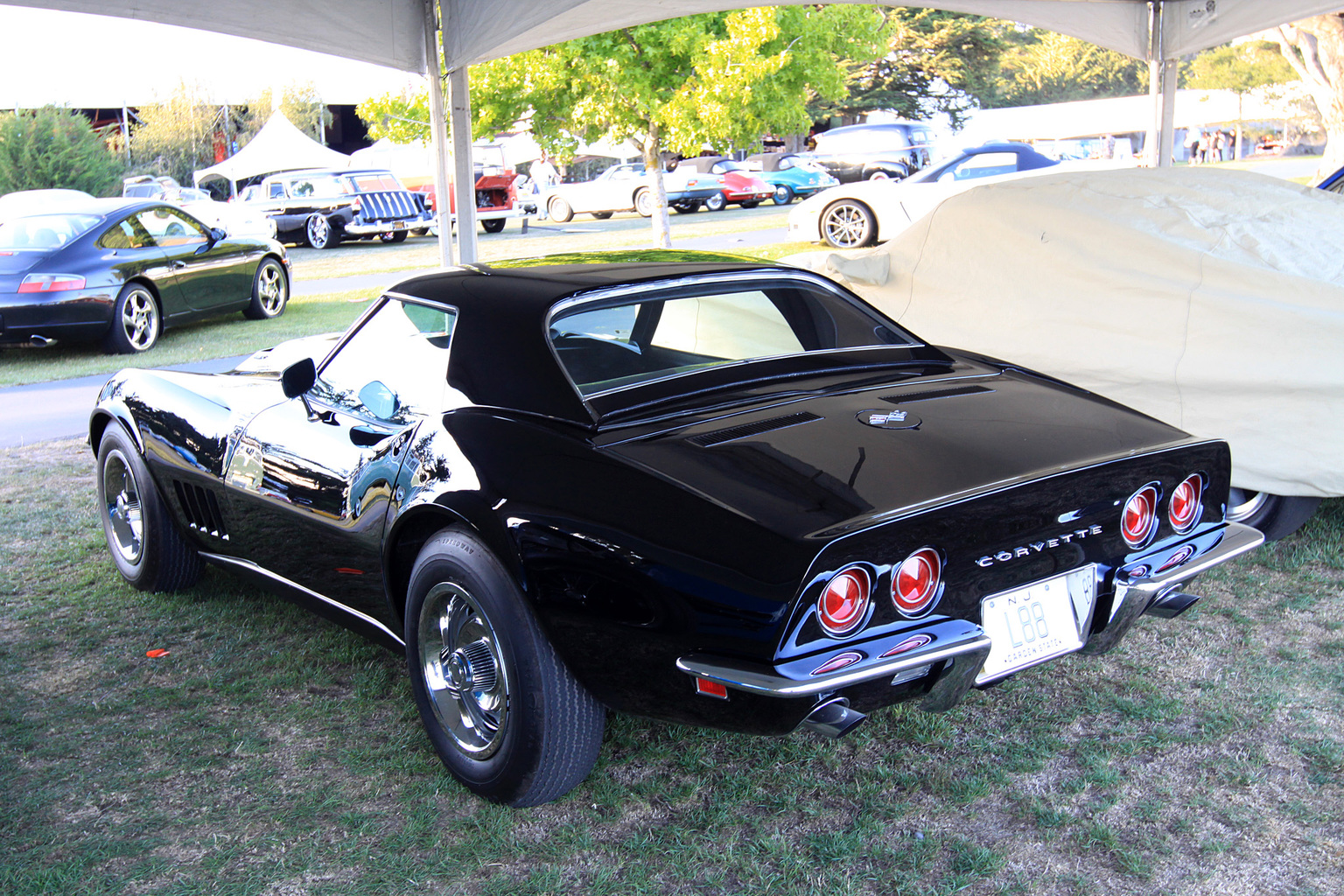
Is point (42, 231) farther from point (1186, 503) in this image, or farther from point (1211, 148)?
point (1211, 148)

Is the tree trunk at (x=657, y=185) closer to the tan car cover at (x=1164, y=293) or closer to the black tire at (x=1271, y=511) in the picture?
the tan car cover at (x=1164, y=293)

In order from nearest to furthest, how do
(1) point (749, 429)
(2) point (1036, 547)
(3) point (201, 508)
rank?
1. (2) point (1036, 547)
2. (1) point (749, 429)
3. (3) point (201, 508)

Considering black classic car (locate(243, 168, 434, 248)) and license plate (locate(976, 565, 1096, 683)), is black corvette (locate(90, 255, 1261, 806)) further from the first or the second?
black classic car (locate(243, 168, 434, 248))

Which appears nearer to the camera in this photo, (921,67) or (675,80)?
(675,80)

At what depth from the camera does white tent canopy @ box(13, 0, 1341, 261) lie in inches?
258

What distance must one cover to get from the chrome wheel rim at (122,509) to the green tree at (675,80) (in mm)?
9446

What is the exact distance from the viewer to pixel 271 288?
40.4ft

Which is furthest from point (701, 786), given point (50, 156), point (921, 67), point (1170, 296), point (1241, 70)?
point (1241, 70)

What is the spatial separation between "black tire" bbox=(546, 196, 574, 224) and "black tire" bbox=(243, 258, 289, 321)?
1444 centimetres

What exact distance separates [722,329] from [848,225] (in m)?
11.8

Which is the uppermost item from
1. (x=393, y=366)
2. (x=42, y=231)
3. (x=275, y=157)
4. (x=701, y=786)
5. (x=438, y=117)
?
(x=275, y=157)

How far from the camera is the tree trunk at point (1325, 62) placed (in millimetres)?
14828

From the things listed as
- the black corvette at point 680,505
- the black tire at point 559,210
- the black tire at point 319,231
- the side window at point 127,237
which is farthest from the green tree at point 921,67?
the black corvette at point 680,505

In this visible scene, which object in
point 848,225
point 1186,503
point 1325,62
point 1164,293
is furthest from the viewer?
point 1325,62
